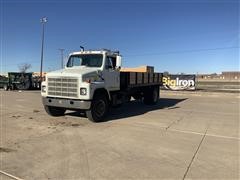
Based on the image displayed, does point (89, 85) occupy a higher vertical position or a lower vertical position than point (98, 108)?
higher

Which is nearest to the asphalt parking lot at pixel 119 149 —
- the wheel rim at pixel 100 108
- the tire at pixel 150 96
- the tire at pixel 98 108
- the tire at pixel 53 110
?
the tire at pixel 98 108

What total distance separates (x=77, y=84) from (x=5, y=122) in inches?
119

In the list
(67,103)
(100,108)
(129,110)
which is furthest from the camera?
(129,110)

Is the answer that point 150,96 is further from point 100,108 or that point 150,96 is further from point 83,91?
point 83,91

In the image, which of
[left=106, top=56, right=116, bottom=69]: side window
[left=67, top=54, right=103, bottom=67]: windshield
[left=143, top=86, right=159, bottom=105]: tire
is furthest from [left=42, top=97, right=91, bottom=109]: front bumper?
[left=143, top=86, right=159, bottom=105]: tire

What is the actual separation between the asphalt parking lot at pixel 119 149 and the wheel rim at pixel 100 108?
56 centimetres

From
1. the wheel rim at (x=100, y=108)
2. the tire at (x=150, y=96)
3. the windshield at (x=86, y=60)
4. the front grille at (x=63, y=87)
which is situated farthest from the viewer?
the tire at (x=150, y=96)

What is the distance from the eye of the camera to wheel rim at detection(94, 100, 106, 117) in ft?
32.2

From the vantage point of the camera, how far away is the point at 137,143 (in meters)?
6.78

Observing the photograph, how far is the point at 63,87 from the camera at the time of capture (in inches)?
383

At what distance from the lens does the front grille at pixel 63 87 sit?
9.46 m

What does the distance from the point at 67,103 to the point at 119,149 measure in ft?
13.2

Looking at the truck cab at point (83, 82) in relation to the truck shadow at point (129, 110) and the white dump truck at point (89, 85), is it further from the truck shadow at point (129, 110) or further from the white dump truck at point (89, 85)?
the truck shadow at point (129, 110)

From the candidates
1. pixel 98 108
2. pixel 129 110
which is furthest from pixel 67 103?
pixel 129 110
